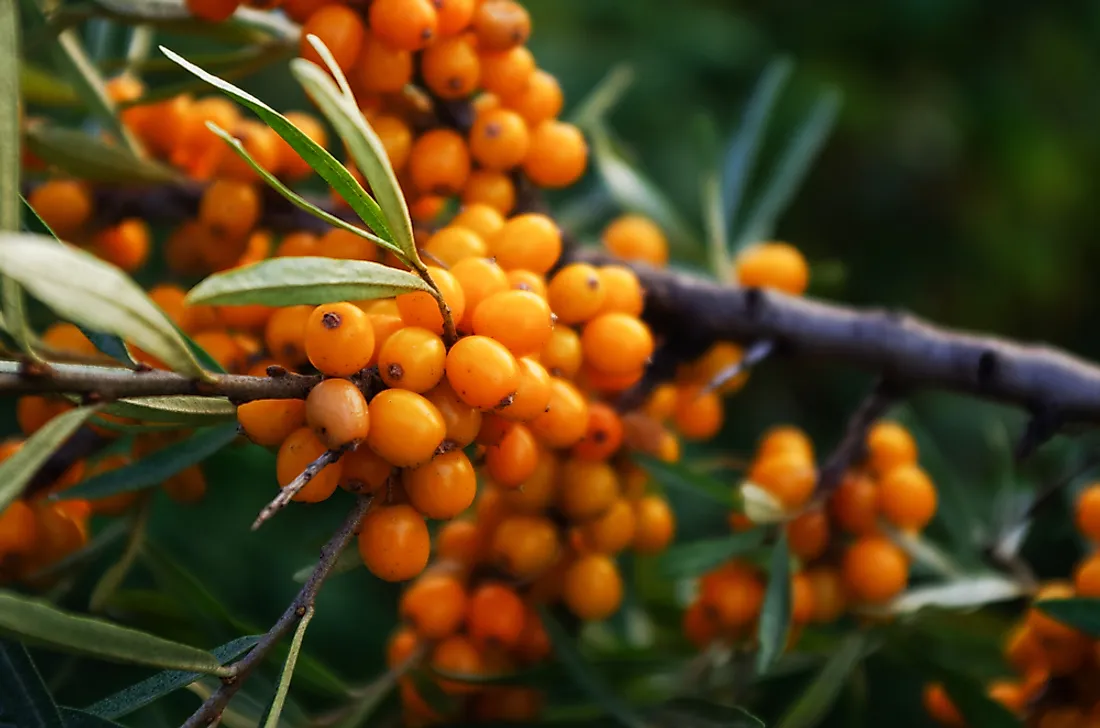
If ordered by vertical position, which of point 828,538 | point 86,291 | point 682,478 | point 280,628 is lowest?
point 828,538

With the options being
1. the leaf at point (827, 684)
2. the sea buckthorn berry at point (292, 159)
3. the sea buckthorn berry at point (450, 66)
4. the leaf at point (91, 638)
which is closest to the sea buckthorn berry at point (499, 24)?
the sea buckthorn berry at point (450, 66)

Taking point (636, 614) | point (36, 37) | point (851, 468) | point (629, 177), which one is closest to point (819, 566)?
point (851, 468)

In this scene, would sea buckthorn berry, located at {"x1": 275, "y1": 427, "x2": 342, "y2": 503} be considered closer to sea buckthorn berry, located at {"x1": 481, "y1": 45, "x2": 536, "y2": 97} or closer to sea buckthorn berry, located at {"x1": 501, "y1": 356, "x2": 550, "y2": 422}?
sea buckthorn berry, located at {"x1": 501, "y1": 356, "x2": 550, "y2": 422}

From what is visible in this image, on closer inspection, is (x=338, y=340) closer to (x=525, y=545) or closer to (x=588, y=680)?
(x=525, y=545)

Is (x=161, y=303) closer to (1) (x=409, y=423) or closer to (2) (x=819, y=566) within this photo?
(1) (x=409, y=423)

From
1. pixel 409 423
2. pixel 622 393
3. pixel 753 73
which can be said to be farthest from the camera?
pixel 753 73

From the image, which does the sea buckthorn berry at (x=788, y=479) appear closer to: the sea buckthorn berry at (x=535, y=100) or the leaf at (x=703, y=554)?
the leaf at (x=703, y=554)

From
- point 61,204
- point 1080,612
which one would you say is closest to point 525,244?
point 61,204
